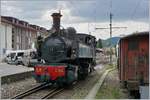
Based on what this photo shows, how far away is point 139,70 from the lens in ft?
50.3

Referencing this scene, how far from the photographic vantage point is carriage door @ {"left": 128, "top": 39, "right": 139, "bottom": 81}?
612 inches

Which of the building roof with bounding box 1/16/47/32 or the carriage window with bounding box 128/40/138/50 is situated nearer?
the carriage window with bounding box 128/40/138/50

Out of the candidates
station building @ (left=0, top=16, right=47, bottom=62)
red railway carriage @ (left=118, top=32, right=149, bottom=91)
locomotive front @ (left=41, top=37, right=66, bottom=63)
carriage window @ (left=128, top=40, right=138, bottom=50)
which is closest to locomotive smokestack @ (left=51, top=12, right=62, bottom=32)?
locomotive front @ (left=41, top=37, right=66, bottom=63)

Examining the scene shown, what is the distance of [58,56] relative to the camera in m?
20.4

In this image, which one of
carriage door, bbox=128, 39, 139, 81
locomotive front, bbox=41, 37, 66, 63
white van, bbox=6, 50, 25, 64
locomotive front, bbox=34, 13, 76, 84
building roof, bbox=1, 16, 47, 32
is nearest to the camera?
carriage door, bbox=128, 39, 139, 81

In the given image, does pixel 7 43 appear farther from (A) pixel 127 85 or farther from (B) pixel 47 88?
(A) pixel 127 85

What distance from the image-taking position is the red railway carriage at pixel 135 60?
49.6 ft

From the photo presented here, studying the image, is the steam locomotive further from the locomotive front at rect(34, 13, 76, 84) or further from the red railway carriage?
the red railway carriage

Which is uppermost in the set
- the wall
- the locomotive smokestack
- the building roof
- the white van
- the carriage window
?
the building roof

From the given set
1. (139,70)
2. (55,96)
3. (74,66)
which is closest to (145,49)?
(139,70)

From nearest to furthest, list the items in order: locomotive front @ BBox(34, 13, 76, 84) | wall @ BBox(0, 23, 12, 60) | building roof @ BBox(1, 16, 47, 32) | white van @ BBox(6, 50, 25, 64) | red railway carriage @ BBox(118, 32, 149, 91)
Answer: red railway carriage @ BBox(118, 32, 149, 91) → locomotive front @ BBox(34, 13, 76, 84) → white van @ BBox(6, 50, 25, 64) → wall @ BBox(0, 23, 12, 60) → building roof @ BBox(1, 16, 47, 32)

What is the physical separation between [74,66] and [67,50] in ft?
2.93

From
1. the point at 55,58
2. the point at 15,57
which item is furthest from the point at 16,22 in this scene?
the point at 55,58

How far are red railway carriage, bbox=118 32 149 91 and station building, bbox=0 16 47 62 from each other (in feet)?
184
